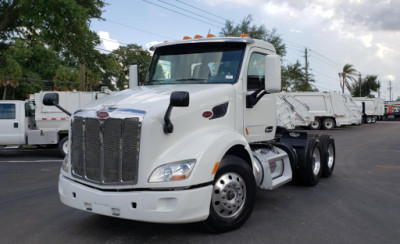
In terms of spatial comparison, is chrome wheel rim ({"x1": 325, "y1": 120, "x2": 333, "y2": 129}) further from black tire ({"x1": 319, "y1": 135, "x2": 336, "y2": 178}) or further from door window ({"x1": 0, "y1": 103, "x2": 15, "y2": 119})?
door window ({"x1": 0, "y1": 103, "x2": 15, "y2": 119})

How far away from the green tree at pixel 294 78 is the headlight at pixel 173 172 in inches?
1378

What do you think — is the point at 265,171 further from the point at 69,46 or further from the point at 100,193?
the point at 69,46

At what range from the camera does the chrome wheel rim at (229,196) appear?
14.7ft

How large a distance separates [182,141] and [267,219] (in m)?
1.84

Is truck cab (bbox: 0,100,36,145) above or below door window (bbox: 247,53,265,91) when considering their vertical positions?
below

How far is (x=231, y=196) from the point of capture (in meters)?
4.64

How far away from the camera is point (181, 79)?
541cm

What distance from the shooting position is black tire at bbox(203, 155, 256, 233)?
4453 millimetres

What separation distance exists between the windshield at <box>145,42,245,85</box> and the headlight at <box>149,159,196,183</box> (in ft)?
5.14

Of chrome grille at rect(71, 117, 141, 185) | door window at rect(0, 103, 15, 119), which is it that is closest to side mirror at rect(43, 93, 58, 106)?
chrome grille at rect(71, 117, 141, 185)

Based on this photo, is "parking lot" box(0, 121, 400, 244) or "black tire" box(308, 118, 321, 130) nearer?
"parking lot" box(0, 121, 400, 244)

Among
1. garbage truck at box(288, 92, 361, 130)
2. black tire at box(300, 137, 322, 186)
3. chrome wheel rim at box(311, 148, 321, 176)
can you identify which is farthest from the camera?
garbage truck at box(288, 92, 361, 130)

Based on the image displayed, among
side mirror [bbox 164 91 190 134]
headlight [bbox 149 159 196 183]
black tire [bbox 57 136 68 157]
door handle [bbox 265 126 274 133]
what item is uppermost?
side mirror [bbox 164 91 190 134]

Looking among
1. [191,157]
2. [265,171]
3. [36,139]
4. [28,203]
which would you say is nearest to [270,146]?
[265,171]
